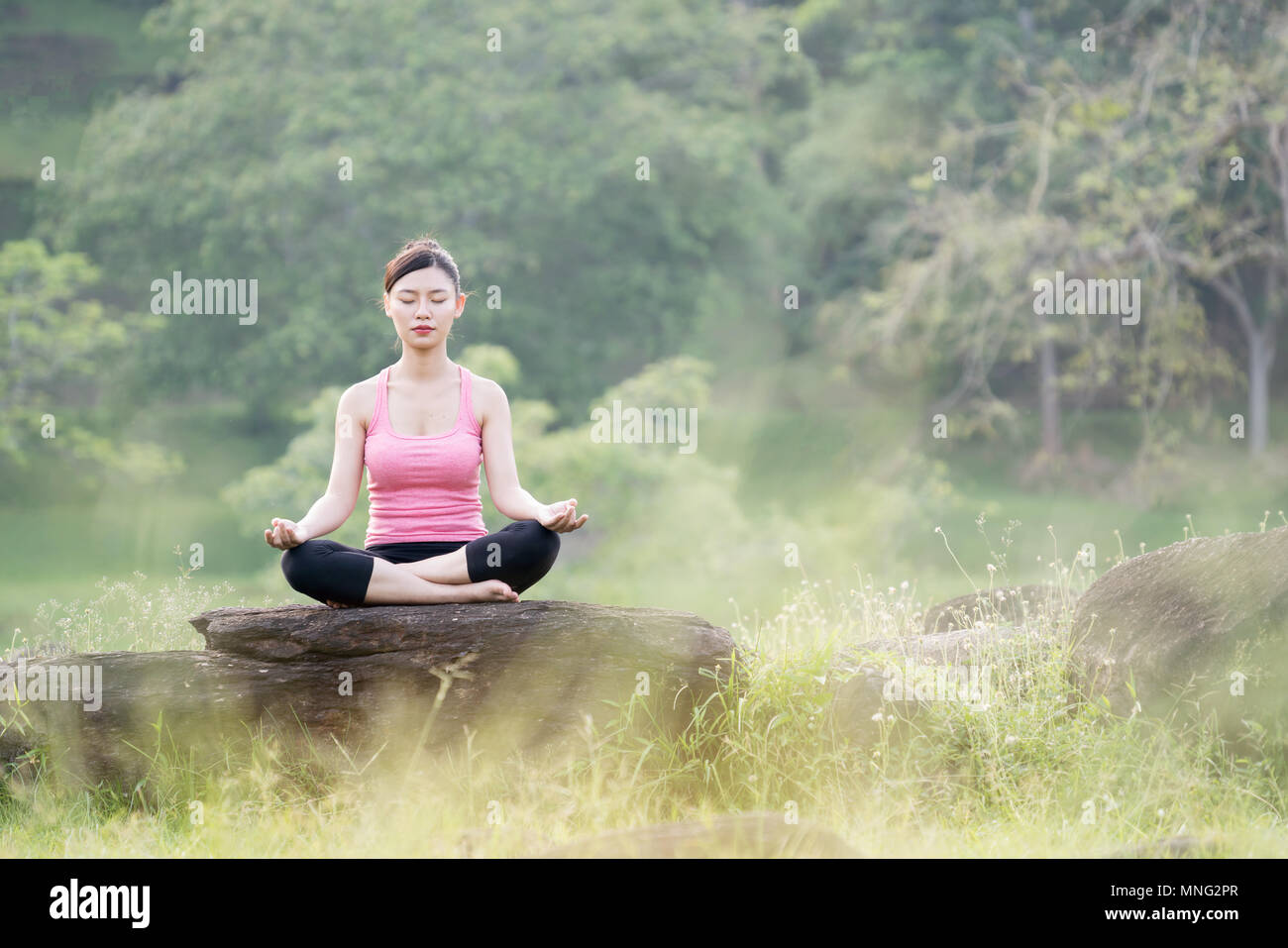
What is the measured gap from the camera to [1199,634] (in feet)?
15.1

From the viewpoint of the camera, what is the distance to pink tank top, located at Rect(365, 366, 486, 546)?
15.0 feet

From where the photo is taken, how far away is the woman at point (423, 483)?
4.57 meters

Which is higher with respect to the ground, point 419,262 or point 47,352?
point 47,352

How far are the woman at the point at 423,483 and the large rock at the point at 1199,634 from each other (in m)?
2.11

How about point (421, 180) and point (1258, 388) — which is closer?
point (421, 180)

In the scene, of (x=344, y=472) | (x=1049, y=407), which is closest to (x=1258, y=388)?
(x=1049, y=407)

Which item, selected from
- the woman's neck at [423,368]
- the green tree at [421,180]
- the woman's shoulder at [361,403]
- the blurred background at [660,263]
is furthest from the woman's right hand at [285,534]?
the green tree at [421,180]

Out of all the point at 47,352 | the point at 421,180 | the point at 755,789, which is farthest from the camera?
the point at 421,180

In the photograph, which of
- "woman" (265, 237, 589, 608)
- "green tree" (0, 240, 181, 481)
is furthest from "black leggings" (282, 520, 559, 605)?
"green tree" (0, 240, 181, 481)

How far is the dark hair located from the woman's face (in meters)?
0.02

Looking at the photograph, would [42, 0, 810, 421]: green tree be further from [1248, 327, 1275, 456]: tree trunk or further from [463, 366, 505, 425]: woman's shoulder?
[463, 366, 505, 425]: woman's shoulder

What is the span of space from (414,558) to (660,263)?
629 inches

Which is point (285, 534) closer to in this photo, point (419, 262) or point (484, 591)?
point (484, 591)

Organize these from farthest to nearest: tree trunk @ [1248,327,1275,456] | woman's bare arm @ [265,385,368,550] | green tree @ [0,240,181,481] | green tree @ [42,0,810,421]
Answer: tree trunk @ [1248,327,1275,456] < green tree @ [42,0,810,421] < green tree @ [0,240,181,481] < woman's bare arm @ [265,385,368,550]
